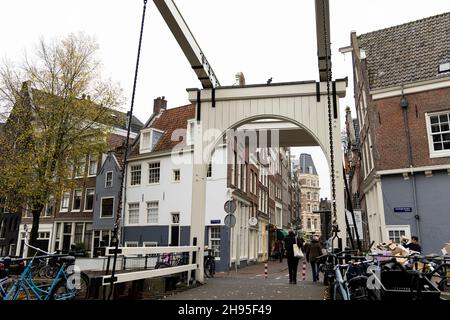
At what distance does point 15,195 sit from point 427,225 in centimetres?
1833

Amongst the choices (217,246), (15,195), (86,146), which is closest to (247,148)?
(217,246)

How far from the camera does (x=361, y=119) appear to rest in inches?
813

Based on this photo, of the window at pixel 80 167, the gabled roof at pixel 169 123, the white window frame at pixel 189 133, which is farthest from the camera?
the gabled roof at pixel 169 123

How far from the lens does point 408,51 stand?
16656 mm

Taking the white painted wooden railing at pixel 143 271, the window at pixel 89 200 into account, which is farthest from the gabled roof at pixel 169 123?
the white painted wooden railing at pixel 143 271

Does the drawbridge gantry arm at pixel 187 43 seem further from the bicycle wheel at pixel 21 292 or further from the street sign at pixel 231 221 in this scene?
the bicycle wheel at pixel 21 292

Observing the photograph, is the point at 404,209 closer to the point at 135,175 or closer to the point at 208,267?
the point at 208,267

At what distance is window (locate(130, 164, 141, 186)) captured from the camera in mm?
24895

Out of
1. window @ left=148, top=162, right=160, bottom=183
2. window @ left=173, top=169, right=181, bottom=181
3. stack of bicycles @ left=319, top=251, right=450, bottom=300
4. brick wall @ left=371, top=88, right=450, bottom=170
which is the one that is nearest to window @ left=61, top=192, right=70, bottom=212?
window @ left=148, top=162, right=160, bottom=183

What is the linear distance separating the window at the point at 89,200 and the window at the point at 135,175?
16.4 feet

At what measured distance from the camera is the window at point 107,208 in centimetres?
2601

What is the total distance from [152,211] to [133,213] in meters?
1.73

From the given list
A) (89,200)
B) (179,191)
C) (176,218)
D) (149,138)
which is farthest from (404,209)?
(89,200)

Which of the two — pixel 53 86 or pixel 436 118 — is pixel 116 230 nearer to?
pixel 436 118
